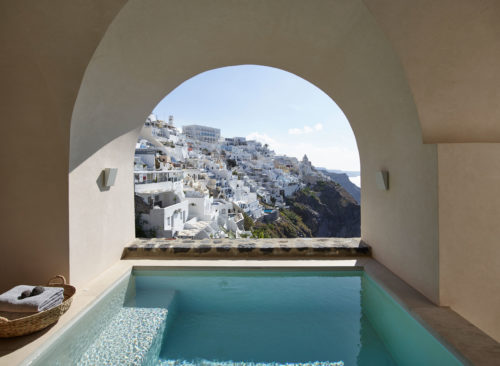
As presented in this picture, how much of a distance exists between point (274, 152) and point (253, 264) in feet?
241

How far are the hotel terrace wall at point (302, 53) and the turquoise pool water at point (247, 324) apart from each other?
0.51 meters

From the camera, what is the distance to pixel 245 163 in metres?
58.5

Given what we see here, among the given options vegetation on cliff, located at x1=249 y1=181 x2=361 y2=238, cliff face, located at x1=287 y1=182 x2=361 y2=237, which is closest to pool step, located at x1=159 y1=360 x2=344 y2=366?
vegetation on cliff, located at x1=249 y1=181 x2=361 y2=238

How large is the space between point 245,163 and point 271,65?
180ft

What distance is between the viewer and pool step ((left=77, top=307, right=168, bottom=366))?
206 centimetres

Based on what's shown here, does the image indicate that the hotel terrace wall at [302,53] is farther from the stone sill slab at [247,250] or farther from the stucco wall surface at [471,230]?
the stone sill slab at [247,250]

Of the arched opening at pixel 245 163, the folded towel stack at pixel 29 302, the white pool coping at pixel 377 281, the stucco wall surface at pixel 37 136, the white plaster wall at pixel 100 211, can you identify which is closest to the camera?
the white pool coping at pixel 377 281

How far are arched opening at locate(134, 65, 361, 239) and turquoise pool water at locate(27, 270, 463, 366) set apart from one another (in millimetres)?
2000

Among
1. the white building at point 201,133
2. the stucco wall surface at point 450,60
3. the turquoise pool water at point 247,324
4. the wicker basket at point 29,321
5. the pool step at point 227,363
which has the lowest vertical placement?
the pool step at point 227,363

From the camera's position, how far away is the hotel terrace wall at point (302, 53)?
2.13 meters

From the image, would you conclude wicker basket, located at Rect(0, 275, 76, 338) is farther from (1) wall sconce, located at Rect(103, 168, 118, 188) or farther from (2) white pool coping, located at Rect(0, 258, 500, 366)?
(1) wall sconce, located at Rect(103, 168, 118, 188)

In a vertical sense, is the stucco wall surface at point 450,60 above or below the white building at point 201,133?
below

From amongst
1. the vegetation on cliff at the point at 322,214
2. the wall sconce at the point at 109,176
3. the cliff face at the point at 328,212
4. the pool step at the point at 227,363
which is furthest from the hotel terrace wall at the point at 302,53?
the cliff face at the point at 328,212

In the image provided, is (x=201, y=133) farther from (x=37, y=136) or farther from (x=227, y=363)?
(x=227, y=363)
